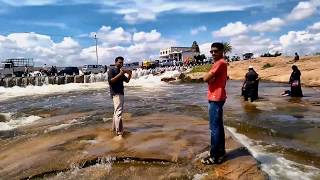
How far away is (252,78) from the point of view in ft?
60.4

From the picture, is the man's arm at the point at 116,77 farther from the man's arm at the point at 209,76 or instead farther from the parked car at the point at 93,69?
the parked car at the point at 93,69

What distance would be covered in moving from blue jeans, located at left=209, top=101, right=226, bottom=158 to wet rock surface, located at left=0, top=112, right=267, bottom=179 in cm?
25

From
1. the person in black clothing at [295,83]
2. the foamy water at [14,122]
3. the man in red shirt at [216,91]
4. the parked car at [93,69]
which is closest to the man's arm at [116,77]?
the man in red shirt at [216,91]

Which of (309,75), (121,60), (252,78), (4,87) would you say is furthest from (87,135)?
(4,87)

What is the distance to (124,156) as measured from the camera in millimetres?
7957

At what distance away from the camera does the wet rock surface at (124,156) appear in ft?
23.1

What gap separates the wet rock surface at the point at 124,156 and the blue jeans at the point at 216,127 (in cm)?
25

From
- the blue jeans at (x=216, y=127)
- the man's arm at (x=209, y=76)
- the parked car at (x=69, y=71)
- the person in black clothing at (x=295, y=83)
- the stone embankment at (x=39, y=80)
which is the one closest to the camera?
the man's arm at (x=209, y=76)

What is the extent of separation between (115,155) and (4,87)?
40.9 m

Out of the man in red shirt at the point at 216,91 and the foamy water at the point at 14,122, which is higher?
the man in red shirt at the point at 216,91

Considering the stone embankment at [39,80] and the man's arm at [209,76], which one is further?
the stone embankment at [39,80]

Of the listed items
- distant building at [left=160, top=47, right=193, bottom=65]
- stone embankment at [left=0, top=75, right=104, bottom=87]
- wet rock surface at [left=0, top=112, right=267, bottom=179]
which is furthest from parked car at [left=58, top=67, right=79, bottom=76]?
wet rock surface at [left=0, top=112, right=267, bottom=179]

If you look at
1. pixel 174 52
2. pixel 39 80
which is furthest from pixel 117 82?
pixel 174 52

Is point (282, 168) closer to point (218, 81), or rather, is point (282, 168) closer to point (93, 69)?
point (218, 81)
